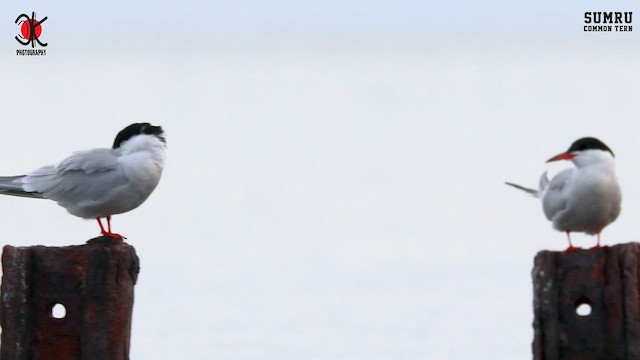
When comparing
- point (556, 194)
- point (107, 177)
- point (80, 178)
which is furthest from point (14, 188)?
point (556, 194)

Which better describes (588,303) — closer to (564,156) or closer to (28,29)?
(564,156)

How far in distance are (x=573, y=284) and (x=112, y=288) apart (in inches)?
102

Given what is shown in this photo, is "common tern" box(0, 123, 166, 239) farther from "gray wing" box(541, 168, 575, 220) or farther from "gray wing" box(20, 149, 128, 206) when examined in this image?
"gray wing" box(541, 168, 575, 220)

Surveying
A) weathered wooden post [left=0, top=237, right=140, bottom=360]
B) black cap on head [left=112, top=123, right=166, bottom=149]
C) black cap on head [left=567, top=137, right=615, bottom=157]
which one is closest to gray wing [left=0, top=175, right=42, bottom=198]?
black cap on head [left=112, top=123, right=166, bottom=149]

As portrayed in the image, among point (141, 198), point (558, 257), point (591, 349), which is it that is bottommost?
point (591, 349)

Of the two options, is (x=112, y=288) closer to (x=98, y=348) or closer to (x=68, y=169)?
(x=98, y=348)

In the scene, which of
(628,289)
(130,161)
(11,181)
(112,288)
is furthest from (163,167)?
(628,289)

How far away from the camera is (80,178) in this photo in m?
9.43

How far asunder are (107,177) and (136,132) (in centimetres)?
40

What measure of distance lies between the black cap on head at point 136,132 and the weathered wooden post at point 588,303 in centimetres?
316

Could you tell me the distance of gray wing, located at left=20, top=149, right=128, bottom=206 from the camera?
937 cm

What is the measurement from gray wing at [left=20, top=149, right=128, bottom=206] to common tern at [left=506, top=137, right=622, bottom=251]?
2887 millimetres

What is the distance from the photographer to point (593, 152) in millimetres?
8844

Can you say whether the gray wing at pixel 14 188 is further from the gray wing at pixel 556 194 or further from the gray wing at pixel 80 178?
the gray wing at pixel 556 194
